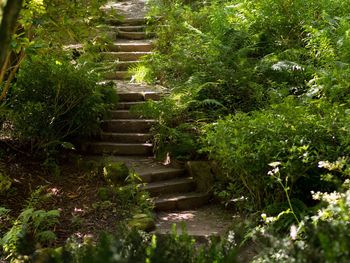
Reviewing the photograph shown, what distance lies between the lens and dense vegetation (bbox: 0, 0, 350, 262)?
5098 mm

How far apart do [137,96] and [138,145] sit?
1.34 metres

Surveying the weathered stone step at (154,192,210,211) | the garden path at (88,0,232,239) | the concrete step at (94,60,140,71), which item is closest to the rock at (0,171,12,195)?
the garden path at (88,0,232,239)

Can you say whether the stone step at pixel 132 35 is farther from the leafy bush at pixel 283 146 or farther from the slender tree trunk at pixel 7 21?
the slender tree trunk at pixel 7 21

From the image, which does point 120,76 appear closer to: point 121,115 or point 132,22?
point 121,115

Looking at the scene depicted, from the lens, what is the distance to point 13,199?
5.96 metres

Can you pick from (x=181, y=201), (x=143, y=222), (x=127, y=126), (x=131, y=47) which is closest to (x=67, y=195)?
(x=143, y=222)

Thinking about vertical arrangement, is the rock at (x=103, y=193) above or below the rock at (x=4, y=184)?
below

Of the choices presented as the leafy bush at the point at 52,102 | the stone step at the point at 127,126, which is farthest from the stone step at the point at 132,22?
the leafy bush at the point at 52,102

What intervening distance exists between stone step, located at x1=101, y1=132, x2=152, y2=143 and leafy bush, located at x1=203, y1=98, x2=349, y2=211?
7.36 feet

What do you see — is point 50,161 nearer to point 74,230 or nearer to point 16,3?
point 74,230

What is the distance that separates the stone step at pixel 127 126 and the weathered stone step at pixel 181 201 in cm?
171

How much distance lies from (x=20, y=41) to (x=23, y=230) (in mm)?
2067

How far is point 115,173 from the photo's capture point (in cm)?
650

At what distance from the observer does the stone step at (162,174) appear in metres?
6.80
